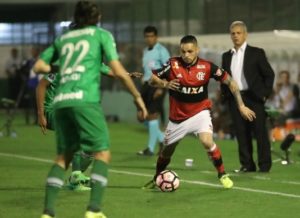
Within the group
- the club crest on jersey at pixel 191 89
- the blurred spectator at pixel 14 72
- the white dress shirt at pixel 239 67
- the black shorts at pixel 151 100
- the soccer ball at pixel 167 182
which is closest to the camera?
the soccer ball at pixel 167 182

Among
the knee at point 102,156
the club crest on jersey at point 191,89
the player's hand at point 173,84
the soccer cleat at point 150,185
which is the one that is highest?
the player's hand at point 173,84

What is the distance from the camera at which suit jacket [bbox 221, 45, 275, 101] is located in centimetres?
1352

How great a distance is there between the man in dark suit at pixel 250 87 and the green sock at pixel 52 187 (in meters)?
5.48

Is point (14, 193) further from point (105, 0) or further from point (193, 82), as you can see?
point (105, 0)

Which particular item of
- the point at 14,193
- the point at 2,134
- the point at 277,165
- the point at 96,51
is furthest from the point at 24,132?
the point at 96,51

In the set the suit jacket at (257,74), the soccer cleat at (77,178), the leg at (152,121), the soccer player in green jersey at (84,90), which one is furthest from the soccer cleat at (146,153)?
the soccer player in green jersey at (84,90)

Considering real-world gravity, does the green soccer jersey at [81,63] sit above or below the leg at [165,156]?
above

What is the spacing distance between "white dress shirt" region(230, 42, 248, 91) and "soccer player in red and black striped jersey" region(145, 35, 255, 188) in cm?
185

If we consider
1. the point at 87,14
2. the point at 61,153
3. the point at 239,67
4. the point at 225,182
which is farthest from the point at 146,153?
the point at 87,14

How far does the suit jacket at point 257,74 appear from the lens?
13.5 m

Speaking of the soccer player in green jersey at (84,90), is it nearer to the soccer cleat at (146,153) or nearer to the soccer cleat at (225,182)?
the soccer cleat at (225,182)

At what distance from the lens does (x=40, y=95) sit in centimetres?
1019

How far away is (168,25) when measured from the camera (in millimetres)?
26844

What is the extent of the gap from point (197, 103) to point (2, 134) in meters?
10.8
